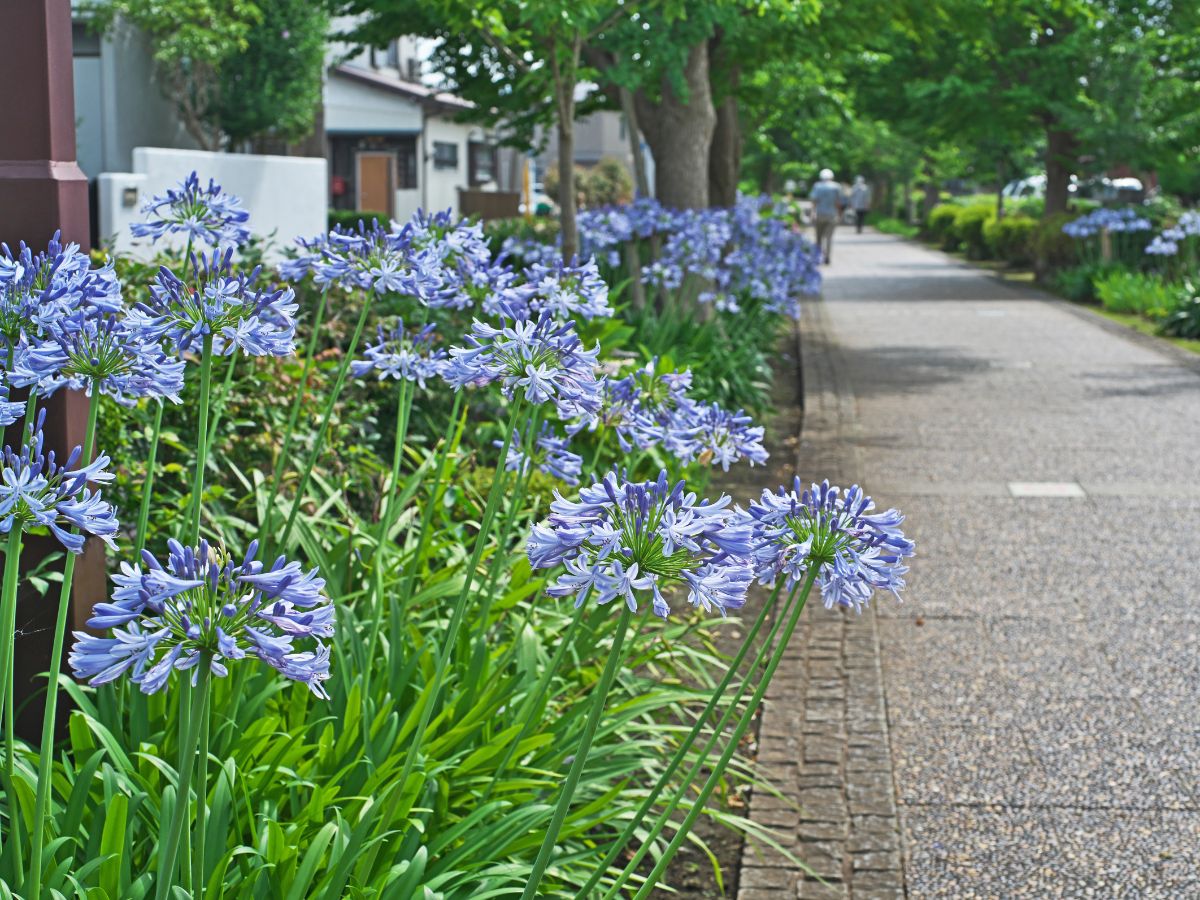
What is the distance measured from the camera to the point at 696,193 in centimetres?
1327

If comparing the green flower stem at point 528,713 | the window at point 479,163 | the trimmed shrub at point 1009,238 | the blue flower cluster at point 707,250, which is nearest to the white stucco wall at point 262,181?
the blue flower cluster at point 707,250

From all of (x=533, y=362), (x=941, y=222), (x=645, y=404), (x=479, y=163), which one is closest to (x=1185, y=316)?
(x=645, y=404)

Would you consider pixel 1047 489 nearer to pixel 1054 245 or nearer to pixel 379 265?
pixel 379 265

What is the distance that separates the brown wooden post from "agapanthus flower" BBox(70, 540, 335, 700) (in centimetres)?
171

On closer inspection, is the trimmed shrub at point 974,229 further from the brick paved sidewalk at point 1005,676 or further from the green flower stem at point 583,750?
the green flower stem at point 583,750

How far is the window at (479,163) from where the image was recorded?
136 feet

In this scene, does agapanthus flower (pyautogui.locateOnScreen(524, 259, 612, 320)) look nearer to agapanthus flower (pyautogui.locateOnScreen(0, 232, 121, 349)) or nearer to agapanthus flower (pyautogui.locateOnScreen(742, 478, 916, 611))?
agapanthus flower (pyautogui.locateOnScreen(0, 232, 121, 349))

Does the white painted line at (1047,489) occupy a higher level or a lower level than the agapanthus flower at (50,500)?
lower

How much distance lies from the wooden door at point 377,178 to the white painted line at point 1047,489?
2929 centimetres

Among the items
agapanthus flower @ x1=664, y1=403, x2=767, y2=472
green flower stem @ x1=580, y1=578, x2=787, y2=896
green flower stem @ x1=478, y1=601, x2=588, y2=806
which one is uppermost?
agapanthus flower @ x1=664, y1=403, x2=767, y2=472

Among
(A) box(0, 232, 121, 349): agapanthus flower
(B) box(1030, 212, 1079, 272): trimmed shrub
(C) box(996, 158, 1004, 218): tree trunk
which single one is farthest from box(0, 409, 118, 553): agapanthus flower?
(C) box(996, 158, 1004, 218): tree trunk

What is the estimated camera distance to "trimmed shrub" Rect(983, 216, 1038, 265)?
32.2 m

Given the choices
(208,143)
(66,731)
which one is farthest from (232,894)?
(208,143)

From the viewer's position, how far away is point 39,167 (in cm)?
335
